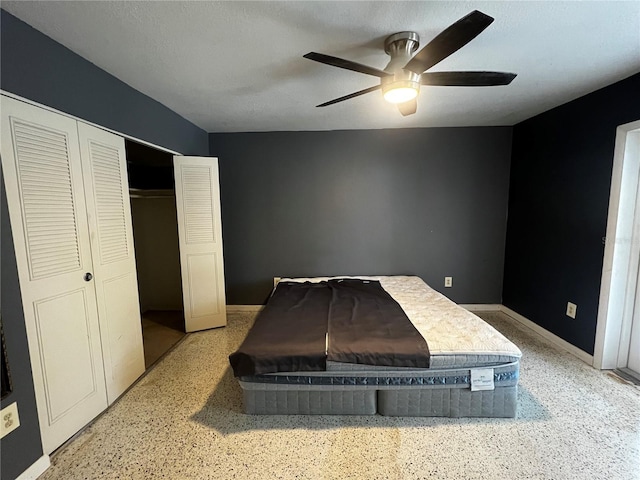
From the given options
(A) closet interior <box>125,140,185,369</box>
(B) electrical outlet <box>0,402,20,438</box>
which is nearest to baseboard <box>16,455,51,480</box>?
(B) electrical outlet <box>0,402,20,438</box>

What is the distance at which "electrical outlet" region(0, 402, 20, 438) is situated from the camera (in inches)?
50.9

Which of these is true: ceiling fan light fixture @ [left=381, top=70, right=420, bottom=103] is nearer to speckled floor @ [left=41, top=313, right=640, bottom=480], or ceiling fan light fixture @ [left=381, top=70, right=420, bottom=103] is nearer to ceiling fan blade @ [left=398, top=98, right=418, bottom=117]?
ceiling fan blade @ [left=398, top=98, right=418, bottom=117]

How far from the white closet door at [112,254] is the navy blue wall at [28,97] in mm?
176

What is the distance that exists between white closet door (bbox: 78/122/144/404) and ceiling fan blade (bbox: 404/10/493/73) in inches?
80.5

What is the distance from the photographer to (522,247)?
325cm

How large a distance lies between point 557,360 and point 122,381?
142 inches

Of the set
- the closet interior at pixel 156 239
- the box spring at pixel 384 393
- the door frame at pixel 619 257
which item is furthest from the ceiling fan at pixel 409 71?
the closet interior at pixel 156 239

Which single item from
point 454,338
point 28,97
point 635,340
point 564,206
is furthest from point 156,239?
point 635,340

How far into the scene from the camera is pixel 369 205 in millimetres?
3570

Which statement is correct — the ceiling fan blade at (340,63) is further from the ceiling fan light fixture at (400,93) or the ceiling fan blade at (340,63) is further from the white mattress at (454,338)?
the white mattress at (454,338)

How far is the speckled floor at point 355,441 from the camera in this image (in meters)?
1.45

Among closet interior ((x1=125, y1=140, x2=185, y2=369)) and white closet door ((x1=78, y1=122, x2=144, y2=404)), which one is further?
closet interior ((x1=125, y1=140, x2=185, y2=369))

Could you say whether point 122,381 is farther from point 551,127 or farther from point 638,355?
point 551,127

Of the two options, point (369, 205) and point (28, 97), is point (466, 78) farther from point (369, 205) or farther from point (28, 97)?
point (28, 97)
